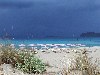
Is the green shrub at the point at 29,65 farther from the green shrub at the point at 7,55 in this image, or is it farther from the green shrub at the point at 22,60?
the green shrub at the point at 7,55

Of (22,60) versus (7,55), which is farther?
(7,55)

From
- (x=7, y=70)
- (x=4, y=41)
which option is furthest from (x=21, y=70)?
(x=4, y=41)

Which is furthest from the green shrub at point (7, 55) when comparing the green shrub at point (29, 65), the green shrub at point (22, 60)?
the green shrub at point (29, 65)

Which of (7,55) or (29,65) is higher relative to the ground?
(7,55)

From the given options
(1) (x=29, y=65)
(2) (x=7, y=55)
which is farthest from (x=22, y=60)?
(2) (x=7, y=55)

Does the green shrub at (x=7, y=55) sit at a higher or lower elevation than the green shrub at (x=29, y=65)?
higher

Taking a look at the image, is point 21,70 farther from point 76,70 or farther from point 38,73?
point 76,70

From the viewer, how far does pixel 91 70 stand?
9.28 m

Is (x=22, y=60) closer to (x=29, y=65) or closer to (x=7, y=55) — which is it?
(x=29, y=65)

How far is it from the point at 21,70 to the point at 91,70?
267 centimetres

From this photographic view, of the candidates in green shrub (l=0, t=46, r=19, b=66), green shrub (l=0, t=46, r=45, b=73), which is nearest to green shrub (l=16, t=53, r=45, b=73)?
green shrub (l=0, t=46, r=45, b=73)

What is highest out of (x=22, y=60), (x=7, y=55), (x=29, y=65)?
(x=7, y=55)

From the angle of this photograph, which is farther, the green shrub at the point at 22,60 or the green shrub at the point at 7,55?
the green shrub at the point at 7,55

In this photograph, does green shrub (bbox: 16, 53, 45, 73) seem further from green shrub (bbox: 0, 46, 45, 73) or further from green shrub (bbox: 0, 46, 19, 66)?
green shrub (bbox: 0, 46, 19, 66)
